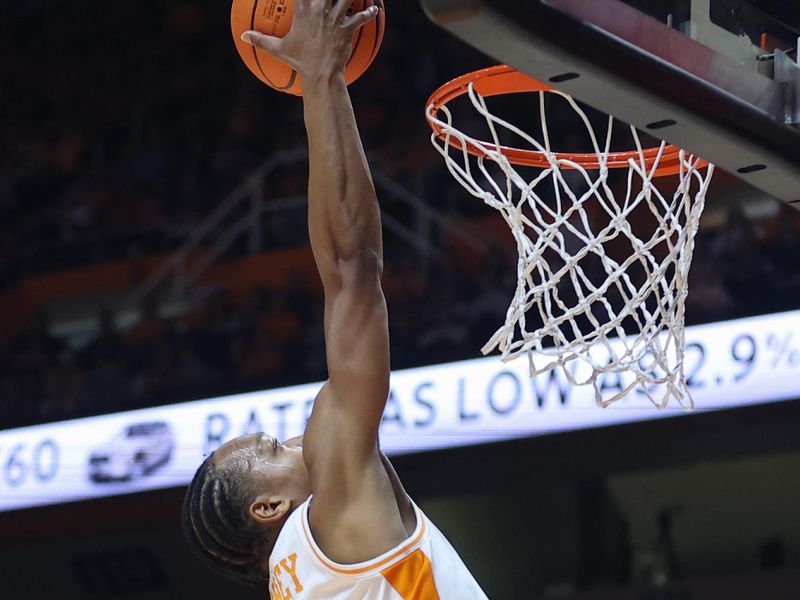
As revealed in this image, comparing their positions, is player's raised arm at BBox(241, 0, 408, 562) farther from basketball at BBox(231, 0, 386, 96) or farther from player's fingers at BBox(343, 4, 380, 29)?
basketball at BBox(231, 0, 386, 96)

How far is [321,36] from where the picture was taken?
5.82 ft

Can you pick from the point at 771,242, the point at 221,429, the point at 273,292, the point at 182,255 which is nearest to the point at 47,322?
the point at 182,255

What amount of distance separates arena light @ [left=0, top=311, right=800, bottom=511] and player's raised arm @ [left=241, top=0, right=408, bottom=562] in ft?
9.01

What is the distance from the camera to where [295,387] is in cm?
522

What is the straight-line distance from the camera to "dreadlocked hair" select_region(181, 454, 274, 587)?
6.59ft

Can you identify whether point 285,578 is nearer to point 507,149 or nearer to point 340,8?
point 340,8

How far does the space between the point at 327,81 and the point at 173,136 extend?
5.86m

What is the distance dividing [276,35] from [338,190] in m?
0.36

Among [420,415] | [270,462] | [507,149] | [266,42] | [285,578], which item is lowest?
[420,415]

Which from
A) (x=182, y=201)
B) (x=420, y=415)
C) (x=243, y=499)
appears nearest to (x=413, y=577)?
(x=243, y=499)

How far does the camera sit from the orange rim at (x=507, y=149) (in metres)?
2.45

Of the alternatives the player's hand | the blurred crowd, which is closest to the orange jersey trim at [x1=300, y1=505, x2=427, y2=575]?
the player's hand

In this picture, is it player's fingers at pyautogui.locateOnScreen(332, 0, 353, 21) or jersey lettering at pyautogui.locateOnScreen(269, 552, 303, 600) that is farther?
jersey lettering at pyautogui.locateOnScreen(269, 552, 303, 600)

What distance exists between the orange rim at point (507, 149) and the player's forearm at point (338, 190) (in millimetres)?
647
